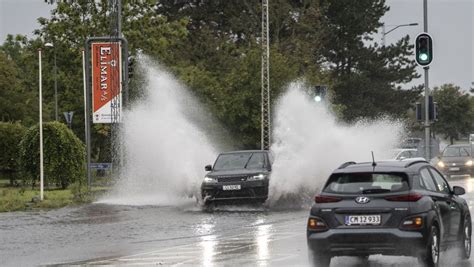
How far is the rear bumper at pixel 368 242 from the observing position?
13.2 m

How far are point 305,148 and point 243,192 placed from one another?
12.1 ft

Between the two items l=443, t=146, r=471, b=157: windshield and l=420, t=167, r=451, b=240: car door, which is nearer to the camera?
l=420, t=167, r=451, b=240: car door

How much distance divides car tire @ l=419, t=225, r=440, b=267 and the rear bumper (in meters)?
0.13

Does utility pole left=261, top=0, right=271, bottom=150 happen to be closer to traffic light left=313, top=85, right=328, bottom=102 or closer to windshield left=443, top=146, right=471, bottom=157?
windshield left=443, top=146, right=471, bottom=157

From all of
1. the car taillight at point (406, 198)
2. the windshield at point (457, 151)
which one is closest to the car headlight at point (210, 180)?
the car taillight at point (406, 198)

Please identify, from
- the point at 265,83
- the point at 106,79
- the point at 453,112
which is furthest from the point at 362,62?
the point at 106,79

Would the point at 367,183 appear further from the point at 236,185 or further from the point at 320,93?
the point at 320,93

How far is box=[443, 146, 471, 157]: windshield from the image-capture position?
4953cm

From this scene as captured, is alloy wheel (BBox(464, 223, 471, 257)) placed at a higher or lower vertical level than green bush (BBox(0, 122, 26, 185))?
lower

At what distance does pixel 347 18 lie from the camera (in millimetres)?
85938

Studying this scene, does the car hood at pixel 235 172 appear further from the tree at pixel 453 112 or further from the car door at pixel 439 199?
the tree at pixel 453 112

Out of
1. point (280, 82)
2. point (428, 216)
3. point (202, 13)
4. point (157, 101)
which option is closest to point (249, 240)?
point (428, 216)

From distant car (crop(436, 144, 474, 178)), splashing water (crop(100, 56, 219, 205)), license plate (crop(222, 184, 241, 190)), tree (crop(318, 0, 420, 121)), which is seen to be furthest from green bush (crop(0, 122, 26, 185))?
tree (crop(318, 0, 420, 121))

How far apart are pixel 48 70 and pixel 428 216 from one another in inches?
2212
